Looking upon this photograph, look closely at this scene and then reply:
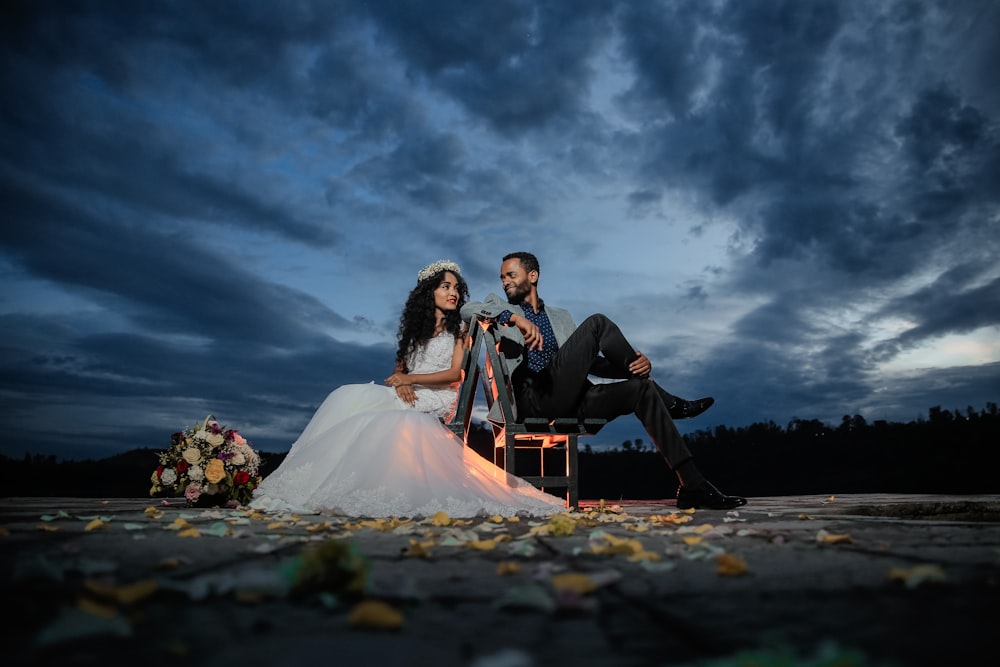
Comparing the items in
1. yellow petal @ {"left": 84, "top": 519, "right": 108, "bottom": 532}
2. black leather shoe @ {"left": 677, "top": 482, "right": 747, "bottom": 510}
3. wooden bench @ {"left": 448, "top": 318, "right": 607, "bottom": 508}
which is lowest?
yellow petal @ {"left": 84, "top": 519, "right": 108, "bottom": 532}

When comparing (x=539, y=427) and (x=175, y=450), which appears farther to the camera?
(x=175, y=450)

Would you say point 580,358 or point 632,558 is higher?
point 580,358

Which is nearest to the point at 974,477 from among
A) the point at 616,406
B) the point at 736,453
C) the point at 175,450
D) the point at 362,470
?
the point at 736,453

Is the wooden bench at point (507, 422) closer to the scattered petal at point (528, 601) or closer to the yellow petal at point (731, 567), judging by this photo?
the yellow petal at point (731, 567)

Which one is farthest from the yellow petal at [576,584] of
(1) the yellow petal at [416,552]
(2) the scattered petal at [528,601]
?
(1) the yellow petal at [416,552]

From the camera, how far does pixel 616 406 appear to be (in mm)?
4500

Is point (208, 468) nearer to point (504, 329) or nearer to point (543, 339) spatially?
point (504, 329)

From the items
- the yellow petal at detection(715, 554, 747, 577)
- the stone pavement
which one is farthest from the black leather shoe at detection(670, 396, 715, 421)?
the yellow petal at detection(715, 554, 747, 577)

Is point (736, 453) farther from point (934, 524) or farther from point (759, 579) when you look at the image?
point (759, 579)

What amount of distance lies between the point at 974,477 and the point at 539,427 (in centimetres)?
894

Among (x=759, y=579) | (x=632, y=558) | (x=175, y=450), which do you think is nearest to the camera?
(x=759, y=579)

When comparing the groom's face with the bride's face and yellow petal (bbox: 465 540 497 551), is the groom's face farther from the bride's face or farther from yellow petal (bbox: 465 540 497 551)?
yellow petal (bbox: 465 540 497 551)

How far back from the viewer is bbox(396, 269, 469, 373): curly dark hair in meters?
5.19

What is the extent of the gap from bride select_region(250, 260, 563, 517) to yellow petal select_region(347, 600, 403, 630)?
246cm
